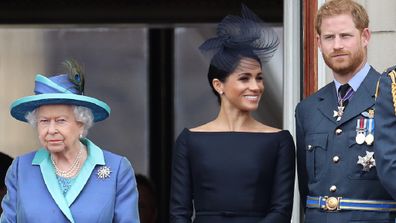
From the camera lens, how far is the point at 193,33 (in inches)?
436

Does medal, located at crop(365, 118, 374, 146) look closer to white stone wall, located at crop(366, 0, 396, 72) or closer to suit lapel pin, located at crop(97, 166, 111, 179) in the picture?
white stone wall, located at crop(366, 0, 396, 72)

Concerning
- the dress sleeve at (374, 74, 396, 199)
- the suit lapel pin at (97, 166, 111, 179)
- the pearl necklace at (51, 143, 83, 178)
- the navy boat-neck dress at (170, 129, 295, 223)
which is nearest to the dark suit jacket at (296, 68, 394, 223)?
the navy boat-neck dress at (170, 129, 295, 223)

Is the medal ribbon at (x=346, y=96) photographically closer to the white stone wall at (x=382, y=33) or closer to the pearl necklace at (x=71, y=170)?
the white stone wall at (x=382, y=33)

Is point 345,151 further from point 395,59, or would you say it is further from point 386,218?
point 395,59

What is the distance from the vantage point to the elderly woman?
5.30 metres

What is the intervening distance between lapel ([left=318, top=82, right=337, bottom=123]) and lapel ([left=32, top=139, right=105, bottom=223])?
3.01 ft

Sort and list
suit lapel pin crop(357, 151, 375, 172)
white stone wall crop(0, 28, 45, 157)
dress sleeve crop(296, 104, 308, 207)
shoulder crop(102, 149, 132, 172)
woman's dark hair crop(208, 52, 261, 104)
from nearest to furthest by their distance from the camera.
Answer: suit lapel pin crop(357, 151, 375, 172)
shoulder crop(102, 149, 132, 172)
dress sleeve crop(296, 104, 308, 207)
woman's dark hair crop(208, 52, 261, 104)
white stone wall crop(0, 28, 45, 157)

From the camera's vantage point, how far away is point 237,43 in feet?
18.7

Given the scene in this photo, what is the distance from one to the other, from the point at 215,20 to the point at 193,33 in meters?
1.13

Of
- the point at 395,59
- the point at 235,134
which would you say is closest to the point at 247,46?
the point at 235,134

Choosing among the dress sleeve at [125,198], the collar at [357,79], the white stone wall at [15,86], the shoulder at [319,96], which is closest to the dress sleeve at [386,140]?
the collar at [357,79]

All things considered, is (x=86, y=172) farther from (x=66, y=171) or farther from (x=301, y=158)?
(x=301, y=158)

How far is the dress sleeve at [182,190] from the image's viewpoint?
5562mm

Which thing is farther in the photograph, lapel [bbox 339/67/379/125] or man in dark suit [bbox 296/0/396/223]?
lapel [bbox 339/67/379/125]
